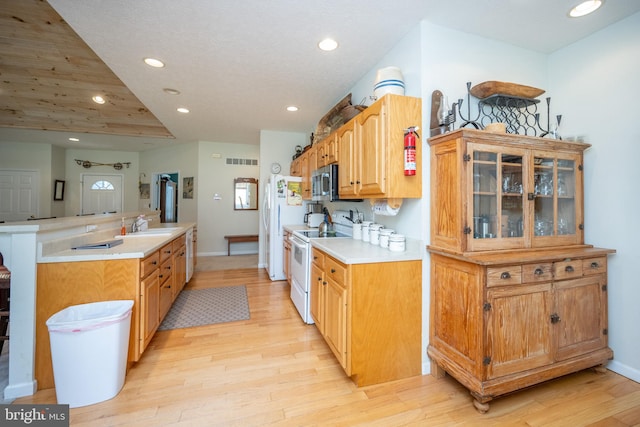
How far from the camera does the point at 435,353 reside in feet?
6.32

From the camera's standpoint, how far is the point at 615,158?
6.54 ft

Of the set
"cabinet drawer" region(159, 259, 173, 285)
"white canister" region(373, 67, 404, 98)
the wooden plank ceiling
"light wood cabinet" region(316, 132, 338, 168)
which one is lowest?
"cabinet drawer" region(159, 259, 173, 285)

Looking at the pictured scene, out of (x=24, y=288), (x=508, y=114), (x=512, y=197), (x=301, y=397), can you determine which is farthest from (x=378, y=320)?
(x=24, y=288)

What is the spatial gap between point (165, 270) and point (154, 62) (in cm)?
208

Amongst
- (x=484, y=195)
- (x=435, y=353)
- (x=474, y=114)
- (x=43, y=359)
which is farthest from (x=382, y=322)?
(x=43, y=359)

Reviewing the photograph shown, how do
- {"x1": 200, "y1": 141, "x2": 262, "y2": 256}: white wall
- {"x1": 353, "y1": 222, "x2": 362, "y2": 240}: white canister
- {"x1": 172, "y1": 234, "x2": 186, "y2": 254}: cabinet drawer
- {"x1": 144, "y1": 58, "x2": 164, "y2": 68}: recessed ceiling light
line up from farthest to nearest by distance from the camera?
{"x1": 200, "y1": 141, "x2": 262, "y2": 256}: white wall < {"x1": 172, "y1": 234, "x2": 186, "y2": 254}: cabinet drawer < {"x1": 353, "y1": 222, "x2": 362, "y2": 240}: white canister < {"x1": 144, "y1": 58, "x2": 164, "y2": 68}: recessed ceiling light

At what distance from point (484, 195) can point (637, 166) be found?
45.6 inches

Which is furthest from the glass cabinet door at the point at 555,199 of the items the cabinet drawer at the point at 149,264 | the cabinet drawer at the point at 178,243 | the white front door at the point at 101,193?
the white front door at the point at 101,193

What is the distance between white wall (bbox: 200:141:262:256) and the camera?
6129 millimetres

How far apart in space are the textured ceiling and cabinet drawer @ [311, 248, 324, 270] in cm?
184

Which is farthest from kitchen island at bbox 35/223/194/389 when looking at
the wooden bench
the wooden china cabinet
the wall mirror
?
the wall mirror

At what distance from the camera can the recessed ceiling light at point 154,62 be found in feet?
8.39

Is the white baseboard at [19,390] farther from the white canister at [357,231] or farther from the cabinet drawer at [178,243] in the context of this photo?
the white canister at [357,231]

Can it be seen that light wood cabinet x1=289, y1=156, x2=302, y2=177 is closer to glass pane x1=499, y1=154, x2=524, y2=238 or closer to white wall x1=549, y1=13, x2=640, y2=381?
glass pane x1=499, y1=154, x2=524, y2=238
